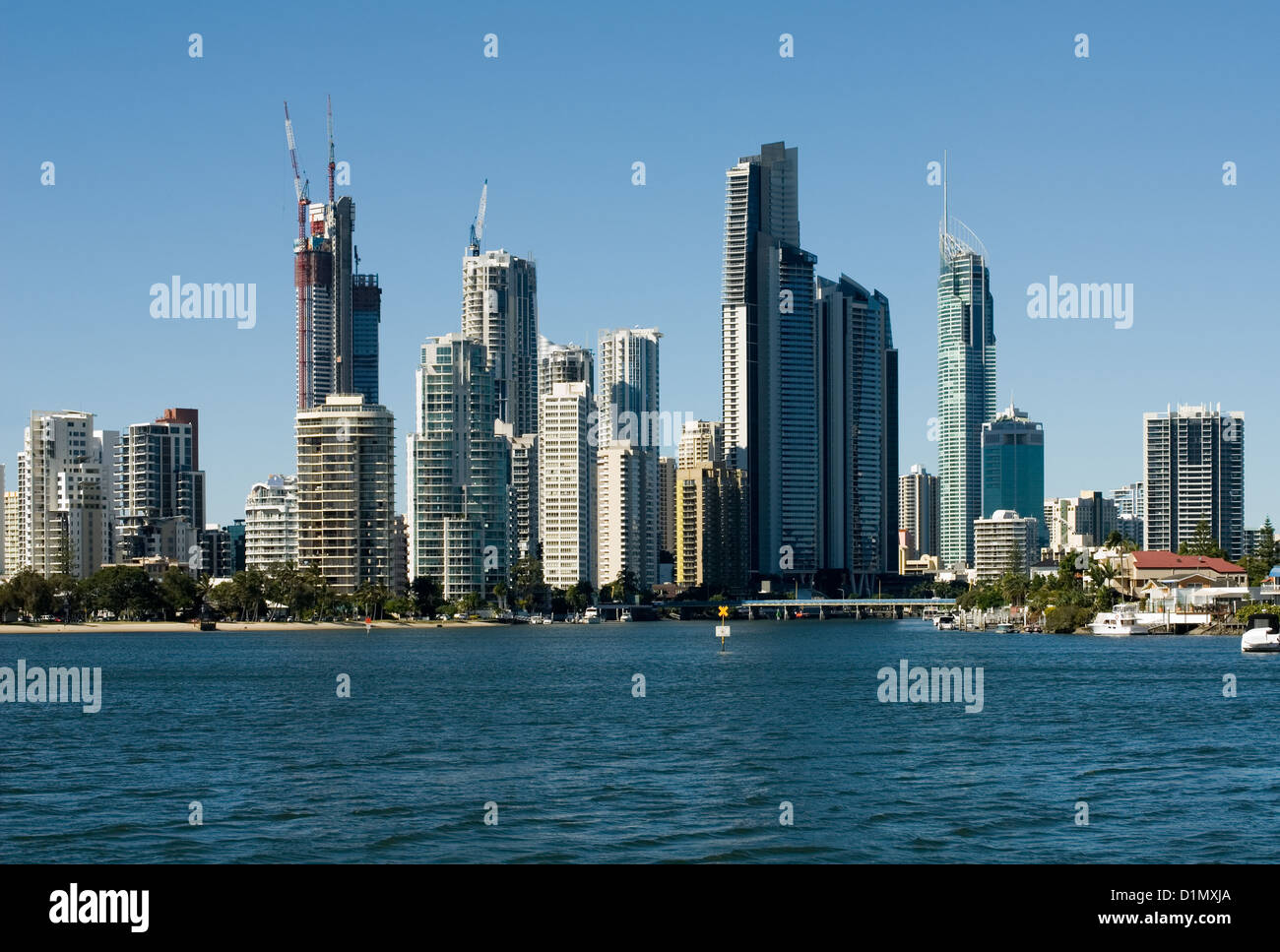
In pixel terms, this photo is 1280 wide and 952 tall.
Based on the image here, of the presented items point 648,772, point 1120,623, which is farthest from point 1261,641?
point 648,772

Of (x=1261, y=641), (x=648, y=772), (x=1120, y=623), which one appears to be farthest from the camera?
(x=1120, y=623)

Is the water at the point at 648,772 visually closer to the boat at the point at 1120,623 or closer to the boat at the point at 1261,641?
the boat at the point at 1261,641

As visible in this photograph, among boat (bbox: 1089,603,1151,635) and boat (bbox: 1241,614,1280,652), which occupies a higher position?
boat (bbox: 1241,614,1280,652)

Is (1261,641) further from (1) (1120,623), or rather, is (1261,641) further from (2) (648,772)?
(2) (648,772)

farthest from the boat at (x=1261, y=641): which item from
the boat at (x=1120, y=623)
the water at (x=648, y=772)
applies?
the boat at (x=1120, y=623)

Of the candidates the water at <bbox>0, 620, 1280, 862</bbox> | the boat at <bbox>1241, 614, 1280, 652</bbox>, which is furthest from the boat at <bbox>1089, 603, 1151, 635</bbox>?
the water at <bbox>0, 620, 1280, 862</bbox>

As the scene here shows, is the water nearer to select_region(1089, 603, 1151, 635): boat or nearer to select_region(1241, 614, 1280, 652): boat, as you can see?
select_region(1241, 614, 1280, 652): boat
